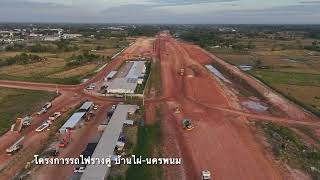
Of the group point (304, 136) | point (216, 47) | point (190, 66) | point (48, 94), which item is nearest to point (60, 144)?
point (48, 94)

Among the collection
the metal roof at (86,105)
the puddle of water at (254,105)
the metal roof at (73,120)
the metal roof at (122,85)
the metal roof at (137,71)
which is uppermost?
the metal roof at (137,71)

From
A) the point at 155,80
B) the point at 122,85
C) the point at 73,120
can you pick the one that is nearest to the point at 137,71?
the point at 155,80

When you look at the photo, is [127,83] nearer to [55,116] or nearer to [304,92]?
[55,116]

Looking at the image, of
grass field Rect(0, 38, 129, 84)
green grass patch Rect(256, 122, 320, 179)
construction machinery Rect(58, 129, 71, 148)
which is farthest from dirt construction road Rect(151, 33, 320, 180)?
grass field Rect(0, 38, 129, 84)

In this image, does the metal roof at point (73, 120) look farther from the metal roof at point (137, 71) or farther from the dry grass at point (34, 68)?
the dry grass at point (34, 68)

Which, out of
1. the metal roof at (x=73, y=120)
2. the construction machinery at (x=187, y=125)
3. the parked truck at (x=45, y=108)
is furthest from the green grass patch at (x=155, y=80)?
the metal roof at (x=73, y=120)

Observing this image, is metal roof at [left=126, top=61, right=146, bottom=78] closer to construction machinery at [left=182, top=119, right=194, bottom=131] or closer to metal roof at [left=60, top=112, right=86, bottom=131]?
metal roof at [left=60, top=112, right=86, bottom=131]

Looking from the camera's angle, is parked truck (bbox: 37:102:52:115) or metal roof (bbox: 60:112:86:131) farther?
parked truck (bbox: 37:102:52:115)
